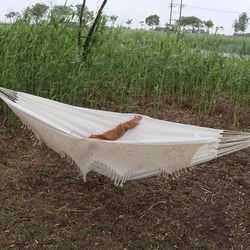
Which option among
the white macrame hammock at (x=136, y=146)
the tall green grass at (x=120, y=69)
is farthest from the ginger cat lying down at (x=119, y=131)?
the tall green grass at (x=120, y=69)

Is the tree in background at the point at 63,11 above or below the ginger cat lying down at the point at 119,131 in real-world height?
above

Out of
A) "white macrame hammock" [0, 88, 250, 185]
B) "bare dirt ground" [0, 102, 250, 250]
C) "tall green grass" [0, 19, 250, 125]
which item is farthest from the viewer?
"tall green grass" [0, 19, 250, 125]

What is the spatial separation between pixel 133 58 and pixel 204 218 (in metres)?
2.16

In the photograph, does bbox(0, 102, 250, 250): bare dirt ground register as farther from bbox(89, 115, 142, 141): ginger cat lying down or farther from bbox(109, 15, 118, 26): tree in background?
bbox(109, 15, 118, 26): tree in background

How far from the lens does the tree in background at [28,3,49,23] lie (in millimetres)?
3628

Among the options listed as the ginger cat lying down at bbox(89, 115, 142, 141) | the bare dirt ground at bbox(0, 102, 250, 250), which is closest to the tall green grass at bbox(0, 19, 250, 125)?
the bare dirt ground at bbox(0, 102, 250, 250)

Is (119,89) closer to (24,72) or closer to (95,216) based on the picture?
(24,72)

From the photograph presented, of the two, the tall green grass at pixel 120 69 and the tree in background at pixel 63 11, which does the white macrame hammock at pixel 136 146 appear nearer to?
the tall green grass at pixel 120 69

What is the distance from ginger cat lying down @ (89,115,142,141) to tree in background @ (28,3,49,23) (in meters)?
1.75

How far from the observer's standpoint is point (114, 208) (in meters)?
2.34

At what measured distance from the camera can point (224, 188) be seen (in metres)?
2.70

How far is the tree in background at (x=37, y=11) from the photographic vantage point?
3.63 meters

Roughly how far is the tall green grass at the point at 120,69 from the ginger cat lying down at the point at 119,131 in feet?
3.21

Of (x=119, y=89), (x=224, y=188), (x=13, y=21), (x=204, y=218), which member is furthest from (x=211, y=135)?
Result: (x=13, y=21)
